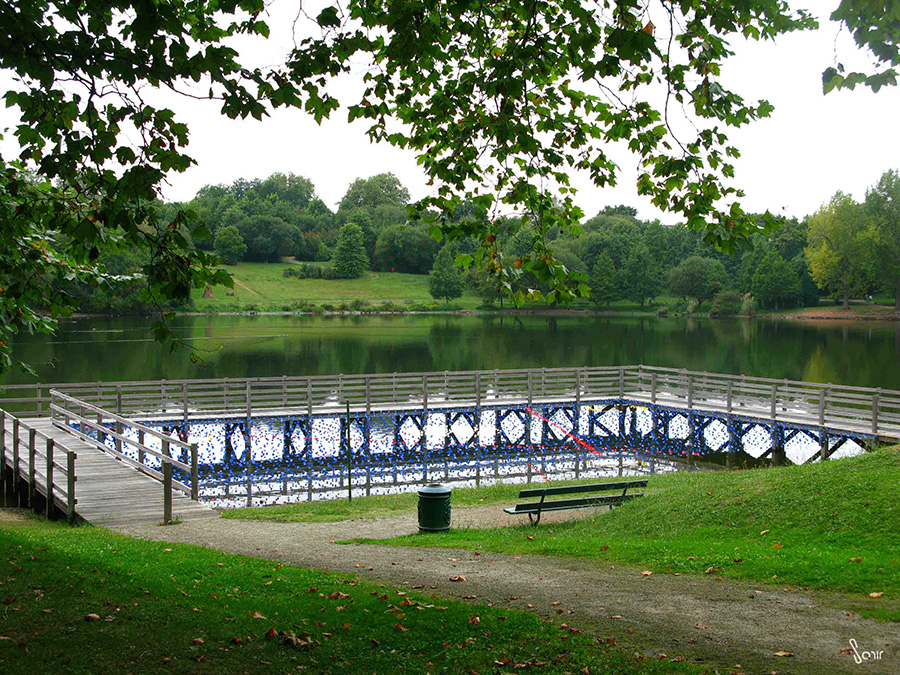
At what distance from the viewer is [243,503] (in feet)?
64.5

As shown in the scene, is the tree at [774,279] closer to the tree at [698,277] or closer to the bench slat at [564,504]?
the tree at [698,277]

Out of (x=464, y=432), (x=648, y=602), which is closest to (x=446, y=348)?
(x=464, y=432)

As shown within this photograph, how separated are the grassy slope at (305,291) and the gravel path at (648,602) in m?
87.4

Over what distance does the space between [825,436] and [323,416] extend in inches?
605

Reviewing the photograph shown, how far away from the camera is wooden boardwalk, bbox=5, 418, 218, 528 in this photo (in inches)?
533

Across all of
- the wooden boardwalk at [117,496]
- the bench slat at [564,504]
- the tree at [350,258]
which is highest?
the tree at [350,258]

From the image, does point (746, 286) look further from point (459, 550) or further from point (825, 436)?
point (459, 550)

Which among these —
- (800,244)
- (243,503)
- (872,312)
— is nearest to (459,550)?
(243,503)

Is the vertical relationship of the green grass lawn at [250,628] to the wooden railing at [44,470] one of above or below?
above

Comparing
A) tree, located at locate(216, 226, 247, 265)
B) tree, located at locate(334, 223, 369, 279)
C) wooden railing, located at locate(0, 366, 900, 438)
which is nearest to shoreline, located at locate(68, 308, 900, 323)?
tree, located at locate(334, 223, 369, 279)

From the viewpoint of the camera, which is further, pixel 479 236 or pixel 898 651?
pixel 479 236

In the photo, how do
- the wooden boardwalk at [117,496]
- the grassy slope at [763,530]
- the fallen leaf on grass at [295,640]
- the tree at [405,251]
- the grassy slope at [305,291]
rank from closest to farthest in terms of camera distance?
the fallen leaf on grass at [295,640], the grassy slope at [763,530], the wooden boardwalk at [117,496], the grassy slope at [305,291], the tree at [405,251]

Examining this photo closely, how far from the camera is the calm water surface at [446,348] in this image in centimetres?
4650

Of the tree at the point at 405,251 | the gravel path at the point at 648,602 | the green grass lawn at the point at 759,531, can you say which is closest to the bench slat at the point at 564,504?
the green grass lawn at the point at 759,531
